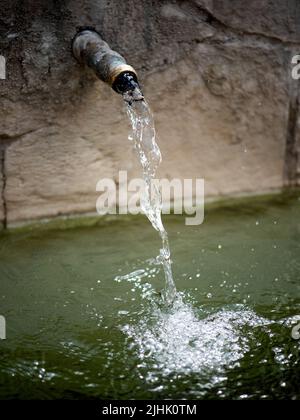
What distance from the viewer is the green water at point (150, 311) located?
1796mm

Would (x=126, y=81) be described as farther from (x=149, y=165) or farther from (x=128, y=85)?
(x=149, y=165)

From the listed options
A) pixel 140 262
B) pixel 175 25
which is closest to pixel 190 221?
pixel 140 262

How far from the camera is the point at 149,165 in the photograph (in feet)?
9.41

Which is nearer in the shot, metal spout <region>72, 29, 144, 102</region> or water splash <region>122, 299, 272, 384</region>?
water splash <region>122, 299, 272, 384</region>

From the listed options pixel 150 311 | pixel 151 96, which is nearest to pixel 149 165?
pixel 151 96

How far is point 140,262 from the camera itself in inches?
101

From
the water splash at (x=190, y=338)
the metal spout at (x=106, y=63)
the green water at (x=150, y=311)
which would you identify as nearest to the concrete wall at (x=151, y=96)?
the metal spout at (x=106, y=63)

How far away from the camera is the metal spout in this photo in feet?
7.39

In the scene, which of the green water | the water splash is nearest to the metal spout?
the green water

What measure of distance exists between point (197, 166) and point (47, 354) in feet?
4.99

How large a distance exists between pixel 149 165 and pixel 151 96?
362 millimetres

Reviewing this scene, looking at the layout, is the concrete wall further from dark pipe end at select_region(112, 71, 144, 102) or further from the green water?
dark pipe end at select_region(112, 71, 144, 102)

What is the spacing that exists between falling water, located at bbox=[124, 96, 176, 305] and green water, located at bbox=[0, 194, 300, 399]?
6 cm
